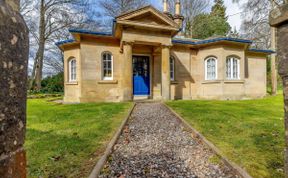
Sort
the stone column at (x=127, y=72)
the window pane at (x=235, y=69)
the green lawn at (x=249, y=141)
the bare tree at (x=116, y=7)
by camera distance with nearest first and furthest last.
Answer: the green lawn at (x=249, y=141) < the stone column at (x=127, y=72) < the window pane at (x=235, y=69) < the bare tree at (x=116, y=7)

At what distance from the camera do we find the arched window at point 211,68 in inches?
573

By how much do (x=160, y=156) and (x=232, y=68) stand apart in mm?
12849

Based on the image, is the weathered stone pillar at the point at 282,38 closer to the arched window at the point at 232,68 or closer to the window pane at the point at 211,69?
the window pane at the point at 211,69

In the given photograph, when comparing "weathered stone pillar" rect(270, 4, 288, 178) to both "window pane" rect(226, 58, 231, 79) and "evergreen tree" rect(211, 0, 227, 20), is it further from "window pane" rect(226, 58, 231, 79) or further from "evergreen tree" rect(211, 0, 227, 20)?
"evergreen tree" rect(211, 0, 227, 20)

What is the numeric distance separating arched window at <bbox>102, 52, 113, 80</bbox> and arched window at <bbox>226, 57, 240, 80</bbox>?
328 inches

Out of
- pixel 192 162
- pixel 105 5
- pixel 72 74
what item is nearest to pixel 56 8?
pixel 105 5

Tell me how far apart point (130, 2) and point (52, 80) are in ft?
51.0

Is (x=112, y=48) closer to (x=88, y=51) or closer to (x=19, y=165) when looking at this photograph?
(x=88, y=51)

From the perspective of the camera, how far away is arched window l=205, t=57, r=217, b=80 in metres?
14.5

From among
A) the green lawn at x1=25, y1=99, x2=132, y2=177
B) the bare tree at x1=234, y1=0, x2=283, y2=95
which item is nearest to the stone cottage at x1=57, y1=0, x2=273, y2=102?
the bare tree at x1=234, y1=0, x2=283, y2=95

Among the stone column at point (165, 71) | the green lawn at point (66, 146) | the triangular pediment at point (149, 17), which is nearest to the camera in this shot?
the green lawn at point (66, 146)

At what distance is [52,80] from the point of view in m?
27.6

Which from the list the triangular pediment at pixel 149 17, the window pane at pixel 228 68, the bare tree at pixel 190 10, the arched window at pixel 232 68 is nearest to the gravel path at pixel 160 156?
the triangular pediment at pixel 149 17

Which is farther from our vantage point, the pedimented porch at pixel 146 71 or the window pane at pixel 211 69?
the window pane at pixel 211 69
